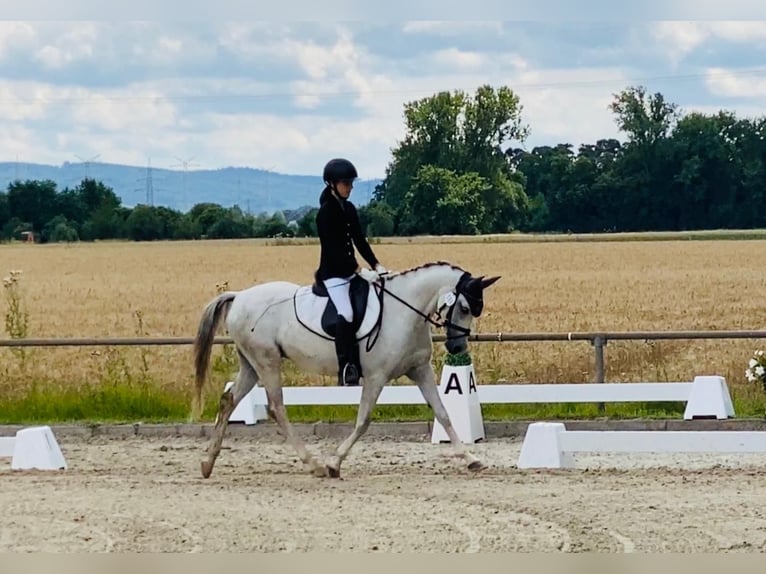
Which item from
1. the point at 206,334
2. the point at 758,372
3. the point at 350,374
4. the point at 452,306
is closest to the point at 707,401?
the point at 758,372

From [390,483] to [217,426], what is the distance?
1532 mm

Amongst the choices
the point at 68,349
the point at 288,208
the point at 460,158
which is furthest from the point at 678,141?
the point at 68,349

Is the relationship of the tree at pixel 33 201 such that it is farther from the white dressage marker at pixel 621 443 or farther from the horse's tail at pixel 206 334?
the white dressage marker at pixel 621 443

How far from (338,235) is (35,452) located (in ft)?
9.47

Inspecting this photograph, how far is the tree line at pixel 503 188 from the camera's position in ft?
148

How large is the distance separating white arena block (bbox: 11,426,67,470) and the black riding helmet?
2.94 m

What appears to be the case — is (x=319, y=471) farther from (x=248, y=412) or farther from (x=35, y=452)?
(x=248, y=412)

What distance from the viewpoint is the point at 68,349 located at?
61.0 feet

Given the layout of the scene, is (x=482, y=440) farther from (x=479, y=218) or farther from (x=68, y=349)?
(x=479, y=218)

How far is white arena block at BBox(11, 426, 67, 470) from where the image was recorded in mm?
9578

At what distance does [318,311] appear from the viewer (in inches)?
362

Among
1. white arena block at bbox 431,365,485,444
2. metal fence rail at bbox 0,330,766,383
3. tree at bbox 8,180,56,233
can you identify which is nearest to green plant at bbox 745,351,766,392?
metal fence rail at bbox 0,330,766,383

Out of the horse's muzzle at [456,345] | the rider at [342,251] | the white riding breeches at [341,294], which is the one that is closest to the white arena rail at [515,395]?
the horse's muzzle at [456,345]

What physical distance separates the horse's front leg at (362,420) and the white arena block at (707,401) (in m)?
3.66
